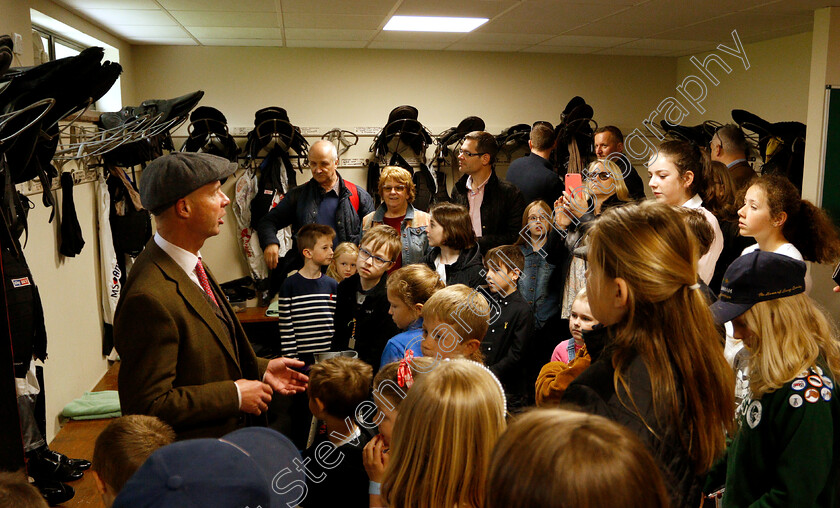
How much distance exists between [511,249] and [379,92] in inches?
154

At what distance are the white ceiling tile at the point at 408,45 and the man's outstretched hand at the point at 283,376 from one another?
479 cm

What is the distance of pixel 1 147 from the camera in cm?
187

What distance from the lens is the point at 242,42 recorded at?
6082 millimetres

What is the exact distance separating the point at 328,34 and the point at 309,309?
9.59 feet

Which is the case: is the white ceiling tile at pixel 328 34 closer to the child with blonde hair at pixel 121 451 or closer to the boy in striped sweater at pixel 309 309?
the boy in striped sweater at pixel 309 309

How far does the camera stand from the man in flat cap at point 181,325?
5.54 feet

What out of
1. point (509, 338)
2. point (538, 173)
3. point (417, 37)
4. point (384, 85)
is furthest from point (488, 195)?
point (384, 85)

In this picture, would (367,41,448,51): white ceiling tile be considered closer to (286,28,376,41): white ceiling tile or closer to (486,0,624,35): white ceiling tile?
(286,28,376,41): white ceiling tile

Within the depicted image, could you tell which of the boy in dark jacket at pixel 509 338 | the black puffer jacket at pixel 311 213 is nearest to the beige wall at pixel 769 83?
the black puffer jacket at pixel 311 213

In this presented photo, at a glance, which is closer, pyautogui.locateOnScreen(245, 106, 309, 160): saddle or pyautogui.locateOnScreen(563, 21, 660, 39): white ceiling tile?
pyautogui.locateOnScreen(563, 21, 660, 39): white ceiling tile

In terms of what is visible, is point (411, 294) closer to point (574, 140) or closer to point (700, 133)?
point (574, 140)

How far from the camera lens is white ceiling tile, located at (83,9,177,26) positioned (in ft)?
14.7

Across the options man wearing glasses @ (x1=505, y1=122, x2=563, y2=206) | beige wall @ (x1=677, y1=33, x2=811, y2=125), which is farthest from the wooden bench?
beige wall @ (x1=677, y1=33, x2=811, y2=125)

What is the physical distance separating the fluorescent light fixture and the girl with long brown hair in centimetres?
404
